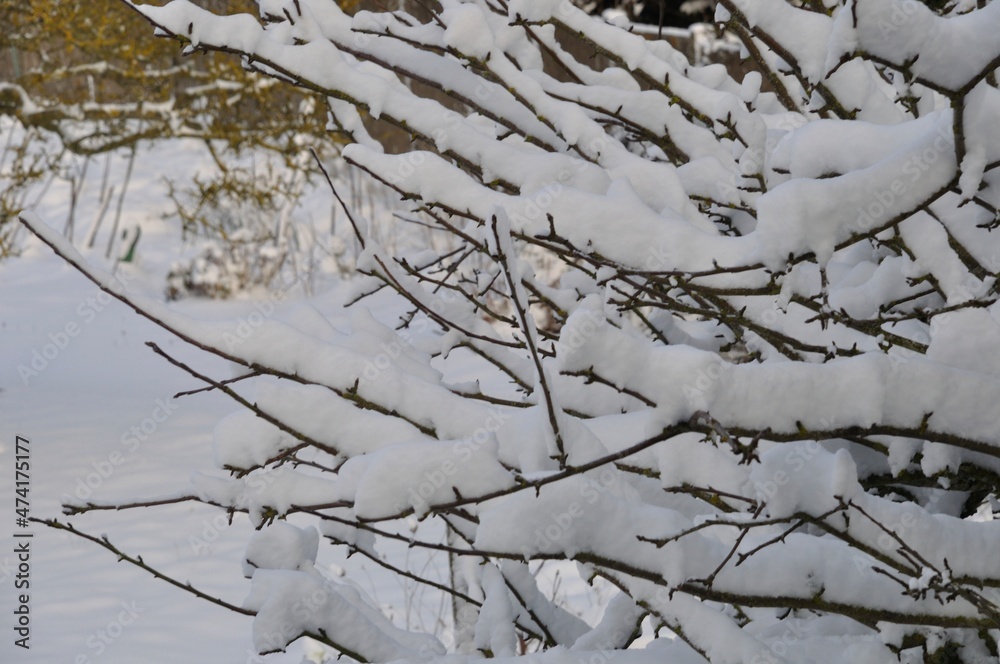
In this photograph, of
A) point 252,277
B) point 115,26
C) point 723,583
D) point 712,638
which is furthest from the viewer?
point 252,277

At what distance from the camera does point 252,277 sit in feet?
42.0

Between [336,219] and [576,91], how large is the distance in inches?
525

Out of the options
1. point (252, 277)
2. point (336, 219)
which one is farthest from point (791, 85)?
point (336, 219)

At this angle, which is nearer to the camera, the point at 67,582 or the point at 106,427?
the point at 67,582

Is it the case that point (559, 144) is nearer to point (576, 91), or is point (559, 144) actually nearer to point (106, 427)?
point (576, 91)

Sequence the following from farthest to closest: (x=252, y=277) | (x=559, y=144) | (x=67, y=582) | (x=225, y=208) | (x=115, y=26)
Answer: (x=225, y=208) → (x=252, y=277) → (x=115, y=26) → (x=67, y=582) → (x=559, y=144)

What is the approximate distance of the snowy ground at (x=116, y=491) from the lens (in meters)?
4.21

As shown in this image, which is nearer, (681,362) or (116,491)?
(681,362)

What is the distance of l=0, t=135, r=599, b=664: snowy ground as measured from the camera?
4.21m

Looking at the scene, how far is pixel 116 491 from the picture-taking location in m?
6.16

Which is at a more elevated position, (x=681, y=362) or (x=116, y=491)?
(x=681, y=362)

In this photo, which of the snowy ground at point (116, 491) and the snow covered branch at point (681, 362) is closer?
the snow covered branch at point (681, 362)

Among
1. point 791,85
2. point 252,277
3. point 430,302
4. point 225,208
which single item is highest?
point 225,208

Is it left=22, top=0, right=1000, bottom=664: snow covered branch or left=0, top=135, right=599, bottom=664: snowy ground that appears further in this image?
left=0, top=135, right=599, bottom=664: snowy ground
